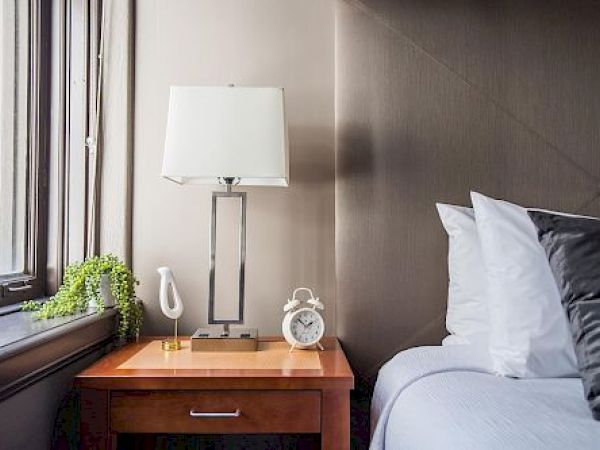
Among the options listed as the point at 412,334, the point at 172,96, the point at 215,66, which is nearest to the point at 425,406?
the point at 412,334

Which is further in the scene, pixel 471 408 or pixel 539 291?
pixel 539 291

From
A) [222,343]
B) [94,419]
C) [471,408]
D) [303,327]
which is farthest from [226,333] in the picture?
[471,408]

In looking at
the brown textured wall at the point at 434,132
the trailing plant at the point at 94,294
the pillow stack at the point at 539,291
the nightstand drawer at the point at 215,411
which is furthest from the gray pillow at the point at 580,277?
the trailing plant at the point at 94,294

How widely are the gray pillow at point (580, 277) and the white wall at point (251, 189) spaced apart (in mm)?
817

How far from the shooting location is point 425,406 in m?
1.25

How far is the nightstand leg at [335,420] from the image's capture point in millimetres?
1478

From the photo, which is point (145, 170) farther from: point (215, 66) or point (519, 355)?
point (519, 355)

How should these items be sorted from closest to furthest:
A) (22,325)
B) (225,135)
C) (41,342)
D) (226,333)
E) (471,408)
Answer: (471,408) < (41,342) < (22,325) < (225,135) < (226,333)

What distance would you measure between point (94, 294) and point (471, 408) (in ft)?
3.75

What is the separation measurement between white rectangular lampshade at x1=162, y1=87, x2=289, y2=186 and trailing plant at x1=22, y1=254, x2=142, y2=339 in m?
0.37

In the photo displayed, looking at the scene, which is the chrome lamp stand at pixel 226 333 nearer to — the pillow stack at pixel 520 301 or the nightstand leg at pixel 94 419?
the nightstand leg at pixel 94 419

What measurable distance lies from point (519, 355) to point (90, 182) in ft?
4.81

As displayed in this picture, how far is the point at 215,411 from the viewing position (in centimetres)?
147

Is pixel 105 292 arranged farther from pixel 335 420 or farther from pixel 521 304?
pixel 521 304
